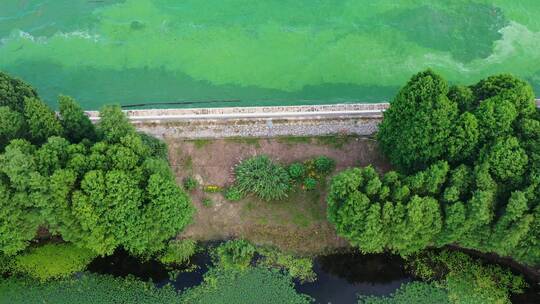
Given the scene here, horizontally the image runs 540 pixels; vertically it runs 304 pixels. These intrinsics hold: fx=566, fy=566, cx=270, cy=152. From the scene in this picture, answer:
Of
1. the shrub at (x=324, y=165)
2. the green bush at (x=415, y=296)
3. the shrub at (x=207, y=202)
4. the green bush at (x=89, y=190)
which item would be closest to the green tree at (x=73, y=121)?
the green bush at (x=89, y=190)

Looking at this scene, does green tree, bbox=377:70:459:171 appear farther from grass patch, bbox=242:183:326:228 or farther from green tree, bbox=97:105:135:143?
green tree, bbox=97:105:135:143

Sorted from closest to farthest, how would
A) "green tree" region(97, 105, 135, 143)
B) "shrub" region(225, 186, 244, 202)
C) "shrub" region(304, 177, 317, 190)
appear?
"green tree" region(97, 105, 135, 143), "shrub" region(225, 186, 244, 202), "shrub" region(304, 177, 317, 190)

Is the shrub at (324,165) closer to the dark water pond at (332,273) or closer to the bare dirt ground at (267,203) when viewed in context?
the bare dirt ground at (267,203)

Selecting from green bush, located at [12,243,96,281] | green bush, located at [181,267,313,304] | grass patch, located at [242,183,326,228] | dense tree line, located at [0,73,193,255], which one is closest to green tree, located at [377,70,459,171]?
grass patch, located at [242,183,326,228]

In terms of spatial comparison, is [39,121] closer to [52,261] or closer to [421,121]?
[52,261]

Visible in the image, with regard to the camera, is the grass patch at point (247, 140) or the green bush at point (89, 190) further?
the grass patch at point (247, 140)
